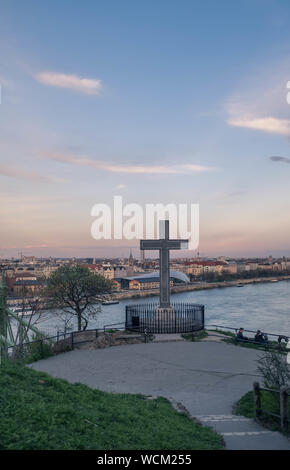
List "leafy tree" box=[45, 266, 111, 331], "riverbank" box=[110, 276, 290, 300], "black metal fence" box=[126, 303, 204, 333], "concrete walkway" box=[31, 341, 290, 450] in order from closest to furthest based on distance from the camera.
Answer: "concrete walkway" box=[31, 341, 290, 450], "black metal fence" box=[126, 303, 204, 333], "leafy tree" box=[45, 266, 111, 331], "riverbank" box=[110, 276, 290, 300]

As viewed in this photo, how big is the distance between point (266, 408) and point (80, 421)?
3548 mm

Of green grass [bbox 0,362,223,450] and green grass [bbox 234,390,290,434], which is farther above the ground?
green grass [bbox 0,362,223,450]

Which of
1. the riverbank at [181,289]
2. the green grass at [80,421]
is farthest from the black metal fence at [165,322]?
the riverbank at [181,289]

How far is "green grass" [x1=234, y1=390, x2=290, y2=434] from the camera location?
6.07m

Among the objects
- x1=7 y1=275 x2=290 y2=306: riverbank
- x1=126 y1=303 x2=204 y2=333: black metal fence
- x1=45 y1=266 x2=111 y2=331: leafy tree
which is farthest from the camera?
x1=7 y1=275 x2=290 y2=306: riverbank

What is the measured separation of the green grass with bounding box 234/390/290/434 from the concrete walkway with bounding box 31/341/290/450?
0.18 metres

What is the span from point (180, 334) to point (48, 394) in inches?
385

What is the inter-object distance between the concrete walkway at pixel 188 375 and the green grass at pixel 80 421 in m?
0.79

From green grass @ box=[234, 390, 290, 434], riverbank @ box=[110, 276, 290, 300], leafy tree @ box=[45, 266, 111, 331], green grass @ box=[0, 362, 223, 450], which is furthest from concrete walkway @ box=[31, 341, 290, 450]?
riverbank @ box=[110, 276, 290, 300]

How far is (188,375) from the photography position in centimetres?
936

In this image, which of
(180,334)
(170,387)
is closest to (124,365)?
(170,387)

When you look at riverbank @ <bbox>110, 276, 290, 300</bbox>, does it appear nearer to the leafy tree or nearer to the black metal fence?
the leafy tree
